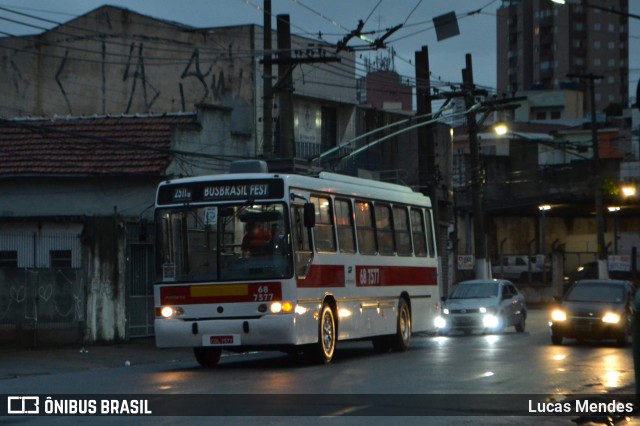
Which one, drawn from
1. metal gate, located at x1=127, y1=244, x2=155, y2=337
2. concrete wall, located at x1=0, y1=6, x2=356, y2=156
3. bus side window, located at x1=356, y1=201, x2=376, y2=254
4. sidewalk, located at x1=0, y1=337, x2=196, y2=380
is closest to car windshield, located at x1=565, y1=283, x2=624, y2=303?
bus side window, located at x1=356, y1=201, x2=376, y2=254

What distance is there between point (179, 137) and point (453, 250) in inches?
1129

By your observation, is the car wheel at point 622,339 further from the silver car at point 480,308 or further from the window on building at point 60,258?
the window on building at point 60,258

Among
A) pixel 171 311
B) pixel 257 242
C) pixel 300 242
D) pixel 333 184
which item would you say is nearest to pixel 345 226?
pixel 333 184

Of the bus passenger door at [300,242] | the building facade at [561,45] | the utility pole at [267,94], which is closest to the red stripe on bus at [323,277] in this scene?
the bus passenger door at [300,242]

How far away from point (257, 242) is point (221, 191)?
1191 millimetres

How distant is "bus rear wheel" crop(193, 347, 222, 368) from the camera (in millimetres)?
21630

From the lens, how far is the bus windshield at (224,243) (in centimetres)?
2042

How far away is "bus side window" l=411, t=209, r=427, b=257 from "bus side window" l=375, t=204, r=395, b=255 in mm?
1565

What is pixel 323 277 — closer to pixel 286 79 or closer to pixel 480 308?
pixel 286 79

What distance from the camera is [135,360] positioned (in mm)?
25625

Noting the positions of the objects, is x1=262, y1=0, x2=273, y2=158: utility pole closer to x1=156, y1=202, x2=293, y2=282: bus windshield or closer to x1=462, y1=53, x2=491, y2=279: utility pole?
x1=462, y1=53, x2=491, y2=279: utility pole

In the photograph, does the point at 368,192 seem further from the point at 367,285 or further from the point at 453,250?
the point at 453,250

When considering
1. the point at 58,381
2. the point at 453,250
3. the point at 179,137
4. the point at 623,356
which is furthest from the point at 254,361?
the point at 453,250

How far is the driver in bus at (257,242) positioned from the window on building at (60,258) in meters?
11.1
